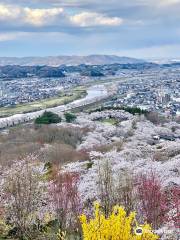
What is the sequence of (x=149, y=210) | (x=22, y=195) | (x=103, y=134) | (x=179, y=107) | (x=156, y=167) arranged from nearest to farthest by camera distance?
(x=149, y=210)
(x=22, y=195)
(x=156, y=167)
(x=103, y=134)
(x=179, y=107)

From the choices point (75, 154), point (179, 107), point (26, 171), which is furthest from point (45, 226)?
point (179, 107)

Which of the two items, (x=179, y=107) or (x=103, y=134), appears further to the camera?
(x=179, y=107)

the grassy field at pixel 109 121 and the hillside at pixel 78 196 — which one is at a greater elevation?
the hillside at pixel 78 196

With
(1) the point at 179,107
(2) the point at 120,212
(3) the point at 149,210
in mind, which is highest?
(2) the point at 120,212

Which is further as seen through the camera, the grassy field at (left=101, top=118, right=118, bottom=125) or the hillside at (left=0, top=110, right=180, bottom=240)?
the grassy field at (left=101, top=118, right=118, bottom=125)

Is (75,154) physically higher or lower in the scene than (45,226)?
lower

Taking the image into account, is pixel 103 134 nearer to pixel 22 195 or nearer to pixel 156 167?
pixel 156 167

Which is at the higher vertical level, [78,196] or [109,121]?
[78,196]

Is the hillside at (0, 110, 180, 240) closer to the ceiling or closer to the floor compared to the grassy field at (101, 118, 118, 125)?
closer to the ceiling

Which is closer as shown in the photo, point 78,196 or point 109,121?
point 78,196

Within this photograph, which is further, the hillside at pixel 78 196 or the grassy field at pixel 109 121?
the grassy field at pixel 109 121

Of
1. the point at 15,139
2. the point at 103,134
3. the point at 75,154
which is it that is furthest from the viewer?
the point at 103,134
